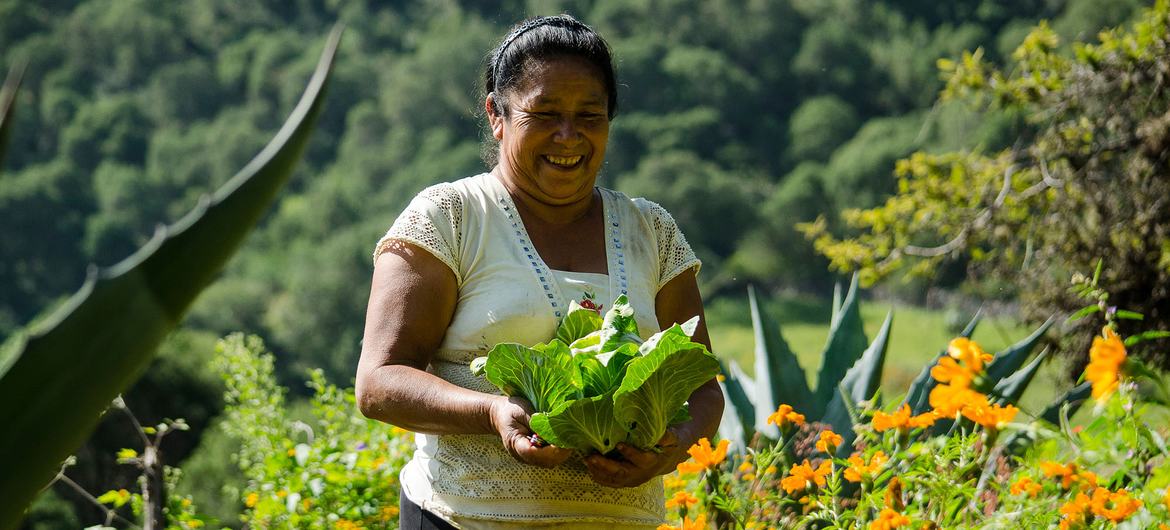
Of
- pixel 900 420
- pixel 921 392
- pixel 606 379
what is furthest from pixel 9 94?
pixel 921 392

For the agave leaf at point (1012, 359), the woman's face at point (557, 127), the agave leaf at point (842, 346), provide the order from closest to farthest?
1. the woman's face at point (557, 127)
2. the agave leaf at point (1012, 359)
3. the agave leaf at point (842, 346)

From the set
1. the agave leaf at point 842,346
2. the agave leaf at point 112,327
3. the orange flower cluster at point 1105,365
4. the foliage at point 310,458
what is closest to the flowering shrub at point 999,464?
the orange flower cluster at point 1105,365

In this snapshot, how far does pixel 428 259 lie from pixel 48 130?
74.5 m

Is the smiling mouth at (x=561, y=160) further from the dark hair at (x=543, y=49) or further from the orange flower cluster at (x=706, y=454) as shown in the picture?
the orange flower cluster at (x=706, y=454)

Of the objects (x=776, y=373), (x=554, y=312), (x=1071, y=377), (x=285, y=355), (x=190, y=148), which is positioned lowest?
(x=285, y=355)

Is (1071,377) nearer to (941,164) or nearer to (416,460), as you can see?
(941,164)

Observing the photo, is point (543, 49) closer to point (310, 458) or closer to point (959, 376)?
point (959, 376)

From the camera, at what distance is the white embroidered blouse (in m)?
2.08

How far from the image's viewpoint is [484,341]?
2.12 metres

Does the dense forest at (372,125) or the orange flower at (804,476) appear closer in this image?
the orange flower at (804,476)

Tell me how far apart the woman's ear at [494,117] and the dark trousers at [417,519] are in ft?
2.24

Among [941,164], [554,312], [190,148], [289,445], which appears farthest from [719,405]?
[190,148]

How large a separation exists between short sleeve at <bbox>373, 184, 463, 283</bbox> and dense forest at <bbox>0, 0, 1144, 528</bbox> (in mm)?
51808

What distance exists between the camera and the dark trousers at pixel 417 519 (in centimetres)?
211
